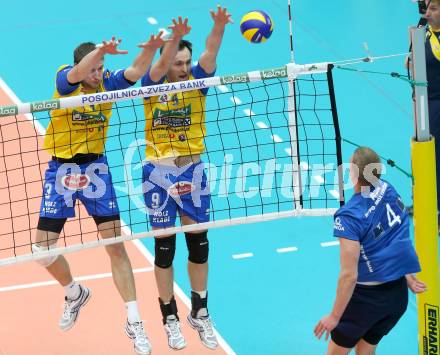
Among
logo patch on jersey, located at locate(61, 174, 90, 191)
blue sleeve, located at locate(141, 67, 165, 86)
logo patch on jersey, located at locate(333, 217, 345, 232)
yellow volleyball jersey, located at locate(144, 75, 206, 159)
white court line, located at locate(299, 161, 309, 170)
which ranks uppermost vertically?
blue sleeve, located at locate(141, 67, 165, 86)

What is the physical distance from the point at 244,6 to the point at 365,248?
1110cm

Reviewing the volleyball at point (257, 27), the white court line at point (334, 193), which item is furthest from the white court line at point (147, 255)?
the white court line at point (334, 193)

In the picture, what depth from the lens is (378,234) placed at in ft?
26.0

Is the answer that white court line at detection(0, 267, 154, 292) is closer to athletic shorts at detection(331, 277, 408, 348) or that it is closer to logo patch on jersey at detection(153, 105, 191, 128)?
logo patch on jersey at detection(153, 105, 191, 128)

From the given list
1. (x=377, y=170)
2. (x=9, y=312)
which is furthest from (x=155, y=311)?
(x=377, y=170)

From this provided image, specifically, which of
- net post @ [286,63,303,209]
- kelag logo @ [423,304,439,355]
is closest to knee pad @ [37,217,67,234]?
net post @ [286,63,303,209]

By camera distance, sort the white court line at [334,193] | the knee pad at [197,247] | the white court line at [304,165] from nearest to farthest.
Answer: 1. the knee pad at [197,247]
2. the white court line at [334,193]
3. the white court line at [304,165]

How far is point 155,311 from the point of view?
10.6m

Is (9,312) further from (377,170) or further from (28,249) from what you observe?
(377,170)

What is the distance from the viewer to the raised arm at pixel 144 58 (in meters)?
8.90

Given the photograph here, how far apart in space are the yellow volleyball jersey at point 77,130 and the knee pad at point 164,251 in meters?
1.03

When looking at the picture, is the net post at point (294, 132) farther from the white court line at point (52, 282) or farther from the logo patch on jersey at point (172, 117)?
the white court line at point (52, 282)

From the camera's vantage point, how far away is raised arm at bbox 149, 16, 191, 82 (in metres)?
8.83

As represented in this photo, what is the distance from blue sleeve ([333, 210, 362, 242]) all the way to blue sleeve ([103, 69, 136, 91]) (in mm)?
2580
